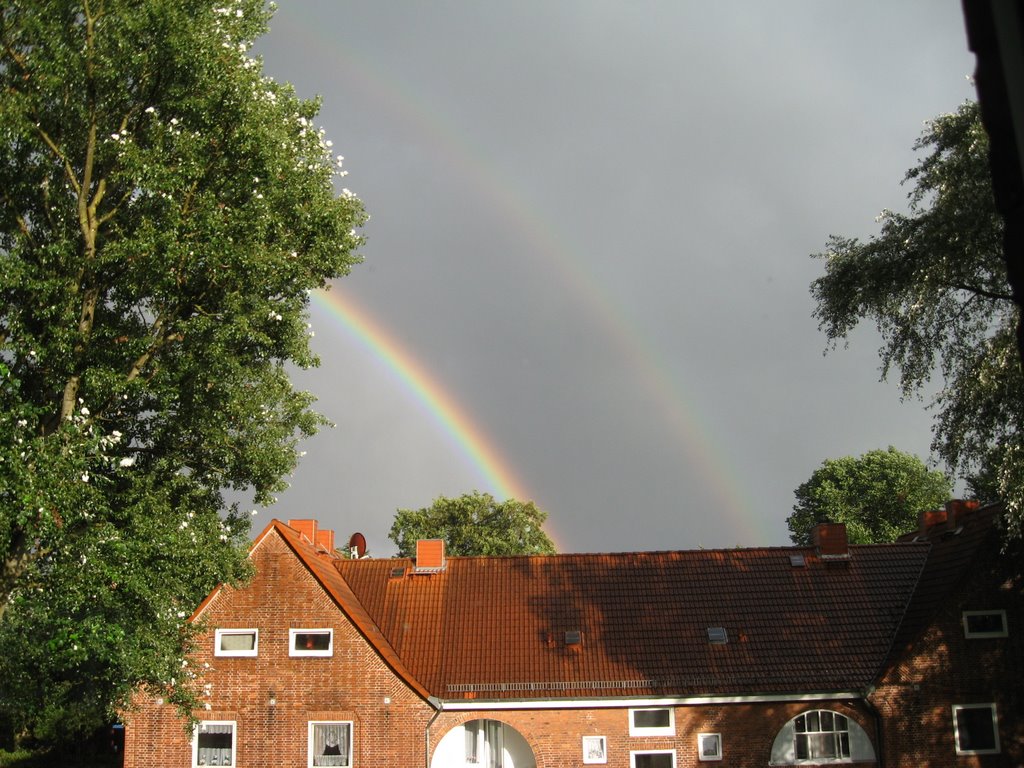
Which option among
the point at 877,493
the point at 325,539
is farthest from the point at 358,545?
the point at 877,493

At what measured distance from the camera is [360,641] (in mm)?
29266

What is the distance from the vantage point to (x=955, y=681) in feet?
93.6

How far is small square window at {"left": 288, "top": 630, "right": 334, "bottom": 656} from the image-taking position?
29.4m

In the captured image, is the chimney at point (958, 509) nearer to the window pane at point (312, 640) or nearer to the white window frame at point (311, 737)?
the white window frame at point (311, 737)

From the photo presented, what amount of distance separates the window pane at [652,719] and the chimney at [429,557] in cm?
877

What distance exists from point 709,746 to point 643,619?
4434mm

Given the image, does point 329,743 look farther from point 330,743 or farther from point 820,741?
point 820,741

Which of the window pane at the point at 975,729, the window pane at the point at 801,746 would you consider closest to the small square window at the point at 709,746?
the window pane at the point at 801,746

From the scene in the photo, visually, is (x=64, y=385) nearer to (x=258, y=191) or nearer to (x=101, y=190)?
(x=101, y=190)

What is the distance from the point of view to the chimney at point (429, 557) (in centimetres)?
3425

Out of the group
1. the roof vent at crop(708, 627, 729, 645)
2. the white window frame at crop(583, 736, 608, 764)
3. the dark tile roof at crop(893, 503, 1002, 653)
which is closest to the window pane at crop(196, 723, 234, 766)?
the white window frame at crop(583, 736, 608, 764)

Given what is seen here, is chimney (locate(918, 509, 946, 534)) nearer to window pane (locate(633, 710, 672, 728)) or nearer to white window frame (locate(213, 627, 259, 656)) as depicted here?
window pane (locate(633, 710, 672, 728))

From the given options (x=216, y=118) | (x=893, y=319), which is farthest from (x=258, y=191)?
(x=893, y=319)

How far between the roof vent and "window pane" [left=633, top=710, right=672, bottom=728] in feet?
9.35
